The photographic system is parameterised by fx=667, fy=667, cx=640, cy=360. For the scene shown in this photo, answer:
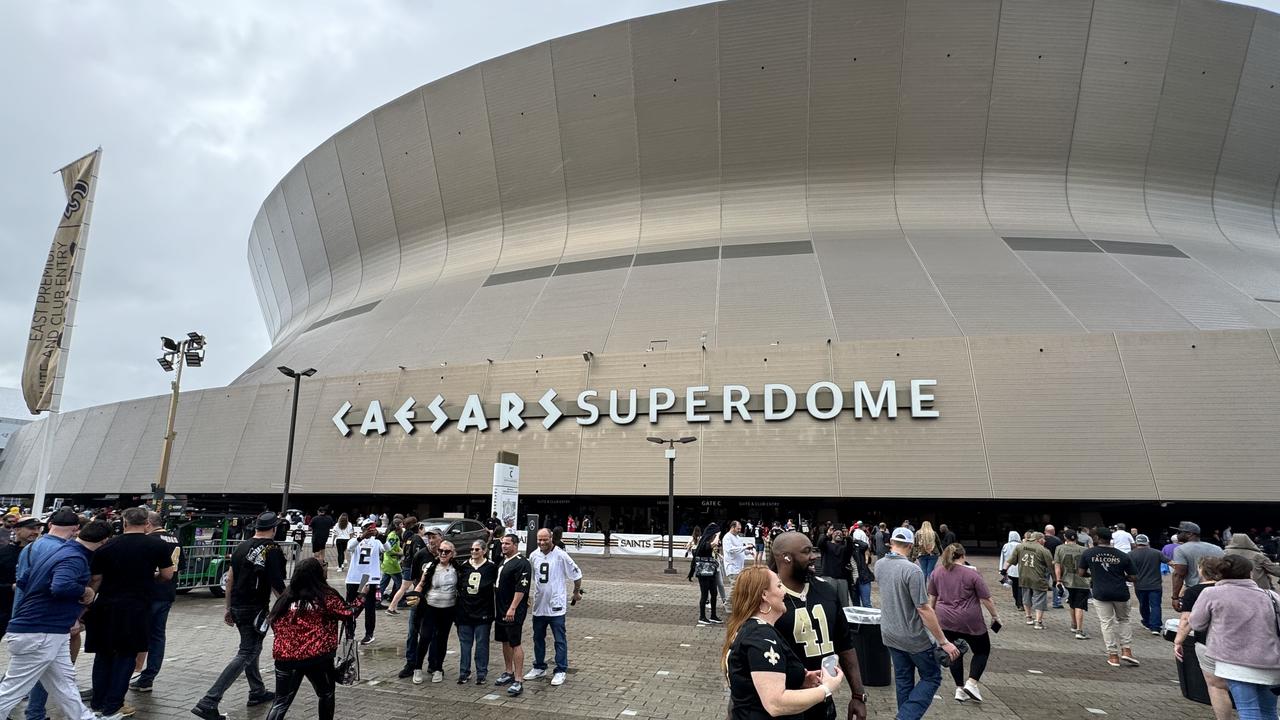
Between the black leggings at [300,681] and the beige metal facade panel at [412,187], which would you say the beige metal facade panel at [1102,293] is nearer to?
the black leggings at [300,681]

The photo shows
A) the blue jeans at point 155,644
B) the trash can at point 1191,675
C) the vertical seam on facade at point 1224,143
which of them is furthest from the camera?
the vertical seam on facade at point 1224,143

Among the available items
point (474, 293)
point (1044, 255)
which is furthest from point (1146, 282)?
point (474, 293)

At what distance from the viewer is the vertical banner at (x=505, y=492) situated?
57.6ft

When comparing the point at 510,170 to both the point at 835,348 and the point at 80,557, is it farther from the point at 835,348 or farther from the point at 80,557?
the point at 80,557

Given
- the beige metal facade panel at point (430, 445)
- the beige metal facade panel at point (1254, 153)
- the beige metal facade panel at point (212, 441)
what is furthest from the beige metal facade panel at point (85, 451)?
the beige metal facade panel at point (1254, 153)

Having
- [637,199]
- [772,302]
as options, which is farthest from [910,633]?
[637,199]

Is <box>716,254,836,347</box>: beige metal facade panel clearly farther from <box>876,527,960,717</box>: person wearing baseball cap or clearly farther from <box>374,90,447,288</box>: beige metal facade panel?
<box>876,527,960,717</box>: person wearing baseball cap

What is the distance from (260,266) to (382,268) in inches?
706

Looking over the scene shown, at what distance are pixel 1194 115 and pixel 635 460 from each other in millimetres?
29610

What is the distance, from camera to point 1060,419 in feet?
72.6

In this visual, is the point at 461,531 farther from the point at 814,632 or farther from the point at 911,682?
the point at 814,632

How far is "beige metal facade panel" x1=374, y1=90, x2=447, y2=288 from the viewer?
3641cm

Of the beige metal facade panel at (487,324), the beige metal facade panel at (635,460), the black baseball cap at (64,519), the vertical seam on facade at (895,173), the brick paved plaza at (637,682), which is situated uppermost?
the vertical seam on facade at (895,173)

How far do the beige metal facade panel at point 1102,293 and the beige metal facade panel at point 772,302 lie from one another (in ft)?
29.1
